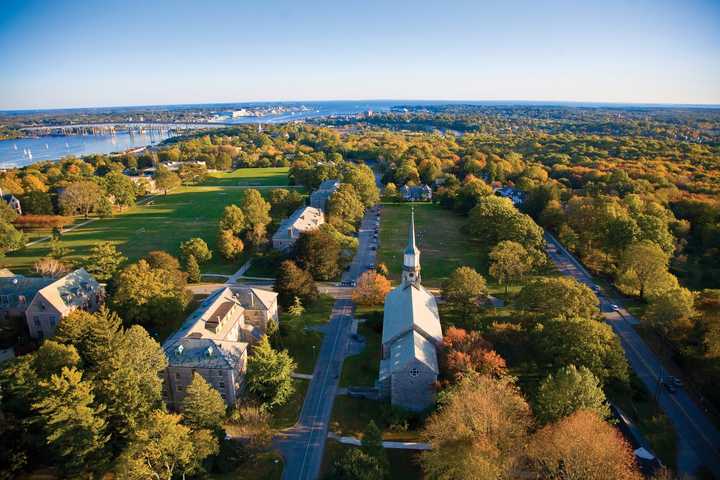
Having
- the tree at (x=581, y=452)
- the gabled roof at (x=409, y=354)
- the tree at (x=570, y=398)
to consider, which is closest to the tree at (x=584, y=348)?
the tree at (x=570, y=398)

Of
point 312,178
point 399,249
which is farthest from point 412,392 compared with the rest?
point 312,178

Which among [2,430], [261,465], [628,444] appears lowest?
[261,465]

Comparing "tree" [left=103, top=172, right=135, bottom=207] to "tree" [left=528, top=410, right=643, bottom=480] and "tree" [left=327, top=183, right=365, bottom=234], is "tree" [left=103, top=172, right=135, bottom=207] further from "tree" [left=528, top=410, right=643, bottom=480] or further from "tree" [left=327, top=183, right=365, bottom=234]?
"tree" [left=528, top=410, right=643, bottom=480]

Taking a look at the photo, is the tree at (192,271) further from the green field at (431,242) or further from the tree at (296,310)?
the green field at (431,242)

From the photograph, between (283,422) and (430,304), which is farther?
(430,304)

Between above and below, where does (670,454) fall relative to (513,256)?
below

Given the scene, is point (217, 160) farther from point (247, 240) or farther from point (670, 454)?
point (670, 454)

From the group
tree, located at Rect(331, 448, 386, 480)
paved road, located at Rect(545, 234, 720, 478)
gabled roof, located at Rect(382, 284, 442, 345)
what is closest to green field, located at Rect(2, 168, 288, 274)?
gabled roof, located at Rect(382, 284, 442, 345)
